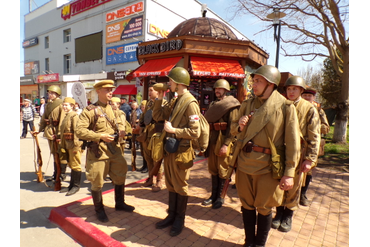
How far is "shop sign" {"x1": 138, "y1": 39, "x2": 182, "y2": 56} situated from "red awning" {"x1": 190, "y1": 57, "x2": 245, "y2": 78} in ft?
3.11

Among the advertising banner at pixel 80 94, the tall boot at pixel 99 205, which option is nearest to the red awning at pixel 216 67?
the advertising banner at pixel 80 94

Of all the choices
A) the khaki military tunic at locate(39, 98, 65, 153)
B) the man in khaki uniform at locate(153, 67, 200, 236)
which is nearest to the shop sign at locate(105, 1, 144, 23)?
the khaki military tunic at locate(39, 98, 65, 153)

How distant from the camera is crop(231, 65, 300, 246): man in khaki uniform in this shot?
2400 mm

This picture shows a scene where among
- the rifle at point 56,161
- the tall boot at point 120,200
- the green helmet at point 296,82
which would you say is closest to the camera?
the green helmet at point 296,82

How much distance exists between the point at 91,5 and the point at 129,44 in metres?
8.29

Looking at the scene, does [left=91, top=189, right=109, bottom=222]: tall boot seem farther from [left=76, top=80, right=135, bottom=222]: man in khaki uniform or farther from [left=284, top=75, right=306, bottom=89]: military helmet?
[left=284, top=75, right=306, bottom=89]: military helmet

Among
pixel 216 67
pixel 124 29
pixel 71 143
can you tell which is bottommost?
pixel 71 143

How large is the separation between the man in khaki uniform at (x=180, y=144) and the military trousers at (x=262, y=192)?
0.83m

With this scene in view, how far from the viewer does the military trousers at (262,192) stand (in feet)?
8.09

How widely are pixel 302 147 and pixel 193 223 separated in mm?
2054

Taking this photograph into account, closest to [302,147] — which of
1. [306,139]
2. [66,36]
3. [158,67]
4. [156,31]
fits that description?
[306,139]

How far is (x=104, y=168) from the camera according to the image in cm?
346

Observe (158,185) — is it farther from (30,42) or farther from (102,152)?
(30,42)

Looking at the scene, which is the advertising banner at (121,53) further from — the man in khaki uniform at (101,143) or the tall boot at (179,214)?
the tall boot at (179,214)
